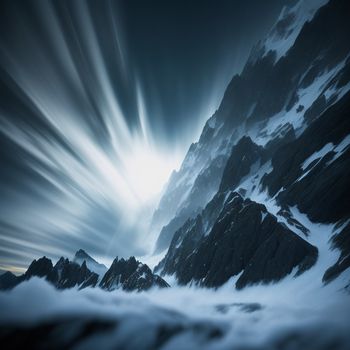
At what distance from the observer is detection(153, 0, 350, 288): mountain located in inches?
1773

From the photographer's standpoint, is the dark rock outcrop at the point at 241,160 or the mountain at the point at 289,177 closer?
the mountain at the point at 289,177

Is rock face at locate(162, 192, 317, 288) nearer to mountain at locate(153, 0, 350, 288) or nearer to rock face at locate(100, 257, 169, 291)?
mountain at locate(153, 0, 350, 288)

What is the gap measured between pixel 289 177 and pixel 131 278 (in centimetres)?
8510

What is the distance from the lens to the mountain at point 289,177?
148ft

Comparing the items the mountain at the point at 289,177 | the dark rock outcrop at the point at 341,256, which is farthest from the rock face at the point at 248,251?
the dark rock outcrop at the point at 341,256

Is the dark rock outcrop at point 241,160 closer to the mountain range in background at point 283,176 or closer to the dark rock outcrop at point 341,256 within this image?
the mountain range in background at point 283,176

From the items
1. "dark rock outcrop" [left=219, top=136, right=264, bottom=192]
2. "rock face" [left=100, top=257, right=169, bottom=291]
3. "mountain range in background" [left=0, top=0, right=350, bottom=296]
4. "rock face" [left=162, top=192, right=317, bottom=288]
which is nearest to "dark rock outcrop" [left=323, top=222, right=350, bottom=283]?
"mountain range in background" [left=0, top=0, right=350, bottom=296]

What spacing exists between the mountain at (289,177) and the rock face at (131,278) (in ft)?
34.3

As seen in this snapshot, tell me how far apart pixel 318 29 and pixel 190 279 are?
122819 millimetres

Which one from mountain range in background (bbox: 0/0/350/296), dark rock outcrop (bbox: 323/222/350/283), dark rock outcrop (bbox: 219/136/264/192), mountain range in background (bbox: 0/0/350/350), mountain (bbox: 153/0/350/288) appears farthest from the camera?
dark rock outcrop (bbox: 219/136/264/192)

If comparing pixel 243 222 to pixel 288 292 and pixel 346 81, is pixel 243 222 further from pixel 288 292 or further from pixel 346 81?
pixel 346 81

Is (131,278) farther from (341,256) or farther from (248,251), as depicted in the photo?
(341,256)

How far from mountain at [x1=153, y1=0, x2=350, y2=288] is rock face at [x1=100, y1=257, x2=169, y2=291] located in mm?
10440

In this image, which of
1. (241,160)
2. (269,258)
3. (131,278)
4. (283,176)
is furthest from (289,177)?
(131,278)
